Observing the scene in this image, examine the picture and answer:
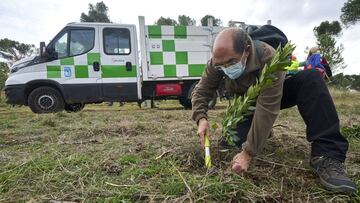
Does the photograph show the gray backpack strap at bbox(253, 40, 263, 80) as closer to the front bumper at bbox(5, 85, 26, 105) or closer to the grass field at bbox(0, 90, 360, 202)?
the grass field at bbox(0, 90, 360, 202)

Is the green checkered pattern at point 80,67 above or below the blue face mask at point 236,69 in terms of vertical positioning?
above

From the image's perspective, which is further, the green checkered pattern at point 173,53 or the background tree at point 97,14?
the background tree at point 97,14

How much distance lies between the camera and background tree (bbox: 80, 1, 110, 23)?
26386mm

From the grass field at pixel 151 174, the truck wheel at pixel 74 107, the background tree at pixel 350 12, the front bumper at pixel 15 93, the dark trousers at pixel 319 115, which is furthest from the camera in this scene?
the background tree at pixel 350 12

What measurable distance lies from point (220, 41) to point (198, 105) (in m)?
0.56

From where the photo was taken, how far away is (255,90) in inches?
66.7

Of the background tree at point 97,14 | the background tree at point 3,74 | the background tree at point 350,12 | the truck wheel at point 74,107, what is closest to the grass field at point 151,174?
the truck wheel at point 74,107

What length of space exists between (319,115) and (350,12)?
91.1 ft

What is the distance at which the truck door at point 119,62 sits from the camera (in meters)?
7.35

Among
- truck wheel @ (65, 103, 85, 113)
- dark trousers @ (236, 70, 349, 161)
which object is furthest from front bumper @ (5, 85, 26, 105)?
dark trousers @ (236, 70, 349, 161)

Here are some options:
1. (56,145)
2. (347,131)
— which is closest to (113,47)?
(56,145)

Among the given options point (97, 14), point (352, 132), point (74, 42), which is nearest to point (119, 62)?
point (74, 42)

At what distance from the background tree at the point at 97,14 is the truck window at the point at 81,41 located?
19565 mm

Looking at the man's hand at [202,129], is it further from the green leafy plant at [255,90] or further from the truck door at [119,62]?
the truck door at [119,62]
